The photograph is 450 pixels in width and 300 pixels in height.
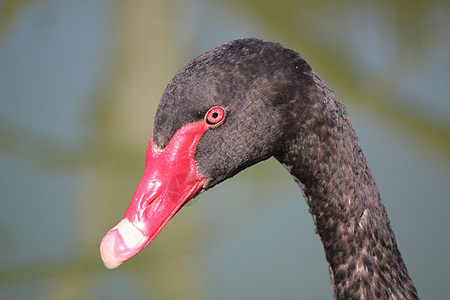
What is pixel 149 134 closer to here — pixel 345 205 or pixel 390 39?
pixel 390 39

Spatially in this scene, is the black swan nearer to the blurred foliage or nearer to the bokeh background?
the bokeh background

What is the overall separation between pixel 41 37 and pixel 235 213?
180cm

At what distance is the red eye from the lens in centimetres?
111

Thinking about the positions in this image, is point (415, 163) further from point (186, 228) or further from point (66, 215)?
point (66, 215)

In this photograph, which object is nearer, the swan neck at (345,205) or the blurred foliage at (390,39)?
the swan neck at (345,205)

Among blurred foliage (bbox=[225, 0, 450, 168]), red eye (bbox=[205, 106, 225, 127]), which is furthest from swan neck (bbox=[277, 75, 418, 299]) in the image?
blurred foliage (bbox=[225, 0, 450, 168])

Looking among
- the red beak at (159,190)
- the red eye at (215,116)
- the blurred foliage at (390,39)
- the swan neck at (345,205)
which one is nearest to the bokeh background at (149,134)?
the blurred foliage at (390,39)

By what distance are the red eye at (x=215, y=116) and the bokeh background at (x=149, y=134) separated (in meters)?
1.50

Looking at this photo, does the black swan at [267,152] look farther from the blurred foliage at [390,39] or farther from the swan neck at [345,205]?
the blurred foliage at [390,39]

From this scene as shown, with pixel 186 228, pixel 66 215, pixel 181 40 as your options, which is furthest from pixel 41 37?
pixel 186 228

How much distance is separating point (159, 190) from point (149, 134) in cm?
191

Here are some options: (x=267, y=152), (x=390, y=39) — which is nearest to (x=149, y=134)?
(x=390, y=39)

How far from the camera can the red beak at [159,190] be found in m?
1.12

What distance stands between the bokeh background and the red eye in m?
1.50
